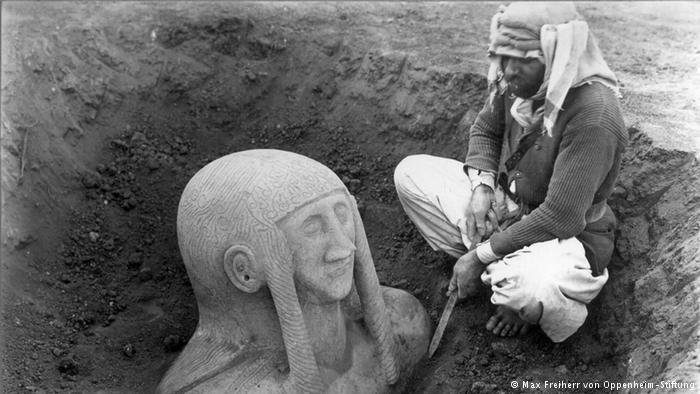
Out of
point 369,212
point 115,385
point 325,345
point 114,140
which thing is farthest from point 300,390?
point 114,140

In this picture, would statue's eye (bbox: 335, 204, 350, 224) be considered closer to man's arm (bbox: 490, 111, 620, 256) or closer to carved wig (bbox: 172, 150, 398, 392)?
carved wig (bbox: 172, 150, 398, 392)

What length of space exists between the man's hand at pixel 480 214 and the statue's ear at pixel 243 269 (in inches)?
52.5

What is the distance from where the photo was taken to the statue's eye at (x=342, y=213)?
14.8ft

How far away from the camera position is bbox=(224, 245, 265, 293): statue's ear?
171 inches

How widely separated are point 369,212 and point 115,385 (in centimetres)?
223

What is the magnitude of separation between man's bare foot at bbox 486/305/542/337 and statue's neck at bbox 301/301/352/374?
0.84m

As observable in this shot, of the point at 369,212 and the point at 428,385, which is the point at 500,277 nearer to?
the point at 428,385

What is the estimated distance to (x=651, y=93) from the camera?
5.93 meters

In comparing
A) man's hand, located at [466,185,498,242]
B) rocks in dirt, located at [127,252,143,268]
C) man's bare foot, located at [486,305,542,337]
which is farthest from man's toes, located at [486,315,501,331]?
rocks in dirt, located at [127,252,143,268]

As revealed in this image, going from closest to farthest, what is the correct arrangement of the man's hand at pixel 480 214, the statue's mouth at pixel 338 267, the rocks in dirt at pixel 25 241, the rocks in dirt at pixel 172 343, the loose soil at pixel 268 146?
the statue's mouth at pixel 338 267, the loose soil at pixel 268 146, the man's hand at pixel 480 214, the rocks in dirt at pixel 172 343, the rocks in dirt at pixel 25 241

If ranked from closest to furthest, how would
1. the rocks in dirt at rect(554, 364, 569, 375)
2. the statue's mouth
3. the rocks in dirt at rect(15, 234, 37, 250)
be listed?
the statue's mouth < the rocks in dirt at rect(554, 364, 569, 375) < the rocks in dirt at rect(15, 234, 37, 250)

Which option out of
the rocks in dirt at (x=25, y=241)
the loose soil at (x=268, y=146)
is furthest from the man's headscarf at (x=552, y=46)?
the rocks in dirt at (x=25, y=241)

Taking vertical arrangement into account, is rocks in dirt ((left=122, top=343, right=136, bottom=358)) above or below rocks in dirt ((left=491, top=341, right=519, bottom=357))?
below

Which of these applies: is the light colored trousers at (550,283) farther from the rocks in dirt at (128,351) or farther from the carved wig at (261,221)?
the rocks in dirt at (128,351)
